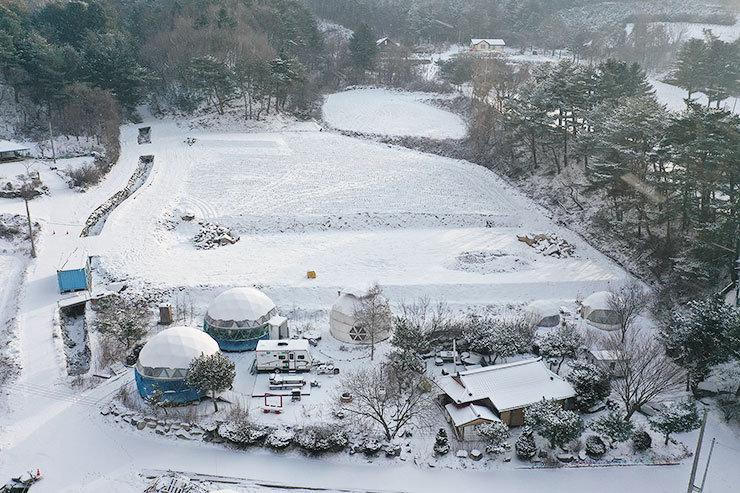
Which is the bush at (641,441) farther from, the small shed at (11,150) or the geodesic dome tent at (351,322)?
the small shed at (11,150)

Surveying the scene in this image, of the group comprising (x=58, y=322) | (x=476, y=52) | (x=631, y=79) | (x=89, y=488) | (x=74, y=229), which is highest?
(x=476, y=52)

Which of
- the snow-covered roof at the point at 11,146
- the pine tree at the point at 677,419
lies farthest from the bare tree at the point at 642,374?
the snow-covered roof at the point at 11,146

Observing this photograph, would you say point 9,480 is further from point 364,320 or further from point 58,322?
point 364,320

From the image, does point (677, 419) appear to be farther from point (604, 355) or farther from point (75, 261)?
point (75, 261)

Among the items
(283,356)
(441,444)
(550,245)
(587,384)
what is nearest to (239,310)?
(283,356)

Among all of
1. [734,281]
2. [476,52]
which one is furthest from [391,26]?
[734,281]
